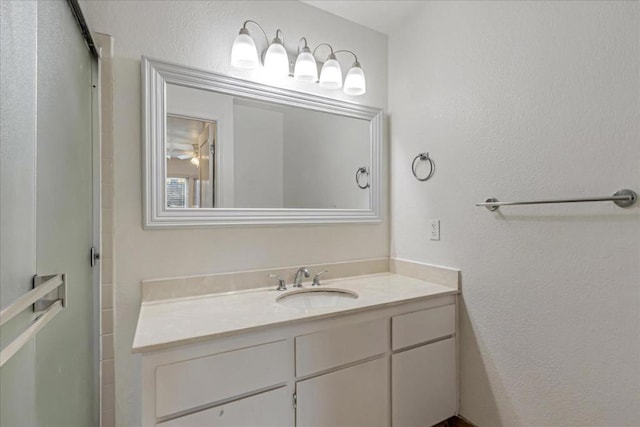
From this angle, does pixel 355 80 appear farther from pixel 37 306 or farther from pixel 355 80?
pixel 37 306

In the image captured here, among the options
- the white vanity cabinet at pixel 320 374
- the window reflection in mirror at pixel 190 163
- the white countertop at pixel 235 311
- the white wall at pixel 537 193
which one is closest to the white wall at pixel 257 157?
the window reflection in mirror at pixel 190 163

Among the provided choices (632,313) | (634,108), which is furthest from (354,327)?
(634,108)

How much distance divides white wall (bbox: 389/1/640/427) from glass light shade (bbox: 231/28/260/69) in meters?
0.96

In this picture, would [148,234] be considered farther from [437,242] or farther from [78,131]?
[437,242]

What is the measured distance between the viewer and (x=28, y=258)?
778 millimetres

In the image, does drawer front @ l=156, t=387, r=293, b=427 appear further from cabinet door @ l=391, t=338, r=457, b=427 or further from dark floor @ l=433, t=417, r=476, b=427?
dark floor @ l=433, t=417, r=476, b=427

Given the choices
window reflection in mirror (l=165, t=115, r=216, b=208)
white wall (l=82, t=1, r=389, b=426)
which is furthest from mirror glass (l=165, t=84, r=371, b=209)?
white wall (l=82, t=1, r=389, b=426)

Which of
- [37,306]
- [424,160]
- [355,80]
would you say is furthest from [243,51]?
[37,306]

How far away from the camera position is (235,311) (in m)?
1.27

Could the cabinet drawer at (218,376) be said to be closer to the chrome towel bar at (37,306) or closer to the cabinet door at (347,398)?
the cabinet door at (347,398)

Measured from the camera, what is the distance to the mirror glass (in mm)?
1453

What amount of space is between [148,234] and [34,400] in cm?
70

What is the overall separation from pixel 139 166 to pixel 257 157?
535mm

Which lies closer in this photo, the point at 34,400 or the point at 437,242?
the point at 34,400
